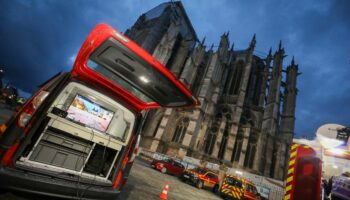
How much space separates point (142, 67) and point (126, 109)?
1.12 metres

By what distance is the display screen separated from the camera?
3.33 metres

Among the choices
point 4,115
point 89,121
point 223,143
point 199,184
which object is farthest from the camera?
point 223,143

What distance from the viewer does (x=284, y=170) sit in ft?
70.7

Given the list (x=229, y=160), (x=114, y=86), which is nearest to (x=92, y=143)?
(x=114, y=86)

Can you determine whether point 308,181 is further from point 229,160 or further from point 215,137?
point 215,137

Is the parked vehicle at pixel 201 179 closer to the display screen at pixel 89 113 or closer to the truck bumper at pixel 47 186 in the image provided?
the display screen at pixel 89 113

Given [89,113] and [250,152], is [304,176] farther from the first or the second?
[250,152]

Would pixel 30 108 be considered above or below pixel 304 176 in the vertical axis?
below

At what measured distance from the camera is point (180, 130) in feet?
72.6

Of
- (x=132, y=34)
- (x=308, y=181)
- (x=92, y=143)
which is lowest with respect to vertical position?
(x=92, y=143)

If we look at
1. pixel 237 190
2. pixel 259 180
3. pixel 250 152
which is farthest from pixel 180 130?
pixel 237 190

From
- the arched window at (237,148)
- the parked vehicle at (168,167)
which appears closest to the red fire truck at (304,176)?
the parked vehicle at (168,167)

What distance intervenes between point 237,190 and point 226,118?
46.2ft

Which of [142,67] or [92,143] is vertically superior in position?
[142,67]
